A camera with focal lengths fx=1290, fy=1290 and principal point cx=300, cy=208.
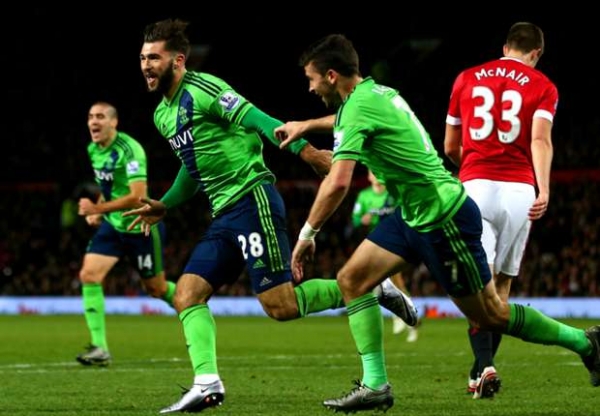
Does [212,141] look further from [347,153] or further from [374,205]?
[374,205]

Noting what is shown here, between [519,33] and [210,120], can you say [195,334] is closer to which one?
[210,120]

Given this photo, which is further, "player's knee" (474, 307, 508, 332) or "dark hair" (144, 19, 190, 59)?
"dark hair" (144, 19, 190, 59)

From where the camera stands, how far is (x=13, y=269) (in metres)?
31.0

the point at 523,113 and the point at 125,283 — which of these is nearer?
the point at 523,113

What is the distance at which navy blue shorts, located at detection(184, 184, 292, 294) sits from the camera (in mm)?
7684

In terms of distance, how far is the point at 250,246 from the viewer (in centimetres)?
768

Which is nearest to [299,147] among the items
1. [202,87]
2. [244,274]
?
[202,87]

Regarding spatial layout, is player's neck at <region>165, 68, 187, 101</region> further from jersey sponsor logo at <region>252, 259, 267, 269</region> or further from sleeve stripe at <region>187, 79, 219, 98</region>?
jersey sponsor logo at <region>252, 259, 267, 269</region>

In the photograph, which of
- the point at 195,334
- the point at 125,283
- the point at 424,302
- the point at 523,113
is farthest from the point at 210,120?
the point at 125,283

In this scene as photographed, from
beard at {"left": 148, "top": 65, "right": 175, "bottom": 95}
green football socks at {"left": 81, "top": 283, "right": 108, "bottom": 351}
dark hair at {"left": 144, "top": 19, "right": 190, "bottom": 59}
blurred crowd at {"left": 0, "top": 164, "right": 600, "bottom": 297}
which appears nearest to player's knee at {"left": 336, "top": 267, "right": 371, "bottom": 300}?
beard at {"left": 148, "top": 65, "right": 175, "bottom": 95}

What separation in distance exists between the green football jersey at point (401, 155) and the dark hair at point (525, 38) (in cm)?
183

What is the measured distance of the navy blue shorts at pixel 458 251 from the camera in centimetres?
683

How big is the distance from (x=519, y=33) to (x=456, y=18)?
24.2 m

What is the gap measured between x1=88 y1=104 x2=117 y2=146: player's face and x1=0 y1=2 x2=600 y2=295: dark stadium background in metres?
15.3
